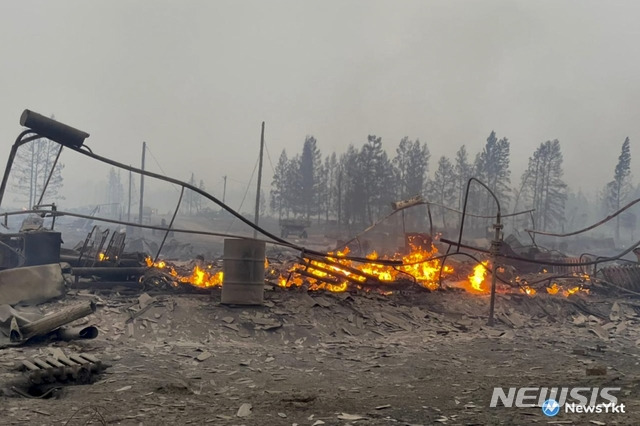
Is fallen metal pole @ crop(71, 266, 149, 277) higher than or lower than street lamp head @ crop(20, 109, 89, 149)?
lower

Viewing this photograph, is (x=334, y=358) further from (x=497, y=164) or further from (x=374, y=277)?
(x=497, y=164)

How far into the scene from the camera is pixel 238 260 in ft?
36.4

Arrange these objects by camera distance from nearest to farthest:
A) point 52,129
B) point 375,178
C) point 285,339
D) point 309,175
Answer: point 52,129 < point 285,339 < point 375,178 < point 309,175

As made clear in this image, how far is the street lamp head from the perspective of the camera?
240 inches

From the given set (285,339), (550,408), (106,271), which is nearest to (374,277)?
(285,339)

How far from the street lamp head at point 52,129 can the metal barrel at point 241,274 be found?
16.5 feet

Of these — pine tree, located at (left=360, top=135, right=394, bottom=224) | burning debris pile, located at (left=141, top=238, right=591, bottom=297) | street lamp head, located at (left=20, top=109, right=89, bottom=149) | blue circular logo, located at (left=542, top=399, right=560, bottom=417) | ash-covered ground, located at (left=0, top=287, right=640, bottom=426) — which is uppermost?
pine tree, located at (left=360, top=135, right=394, bottom=224)

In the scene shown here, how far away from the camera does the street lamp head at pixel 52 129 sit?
6105 millimetres

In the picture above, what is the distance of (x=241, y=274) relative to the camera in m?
11.1

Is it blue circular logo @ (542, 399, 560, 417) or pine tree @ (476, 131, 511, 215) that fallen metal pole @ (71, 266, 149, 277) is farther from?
pine tree @ (476, 131, 511, 215)

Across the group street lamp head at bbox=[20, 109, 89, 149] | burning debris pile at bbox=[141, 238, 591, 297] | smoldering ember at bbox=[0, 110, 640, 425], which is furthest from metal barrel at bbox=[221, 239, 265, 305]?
street lamp head at bbox=[20, 109, 89, 149]

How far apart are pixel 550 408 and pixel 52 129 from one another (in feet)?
26.2

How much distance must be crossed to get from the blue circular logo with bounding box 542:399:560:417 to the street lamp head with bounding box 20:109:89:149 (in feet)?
25.0

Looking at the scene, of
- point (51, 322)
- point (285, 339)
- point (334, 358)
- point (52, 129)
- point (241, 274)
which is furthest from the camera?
point (241, 274)
